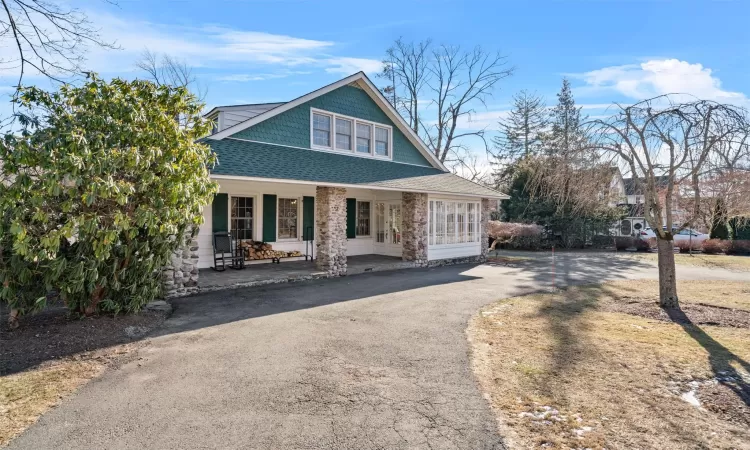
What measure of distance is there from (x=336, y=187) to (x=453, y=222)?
20.0 ft

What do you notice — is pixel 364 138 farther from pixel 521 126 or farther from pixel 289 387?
pixel 521 126

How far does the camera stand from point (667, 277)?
8.30m

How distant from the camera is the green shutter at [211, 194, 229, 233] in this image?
12.0 meters

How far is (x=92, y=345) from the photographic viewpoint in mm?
5426

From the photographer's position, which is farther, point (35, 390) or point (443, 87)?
point (443, 87)

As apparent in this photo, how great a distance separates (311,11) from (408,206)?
674cm

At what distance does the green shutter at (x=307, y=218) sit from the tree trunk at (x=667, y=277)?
33.6 feet

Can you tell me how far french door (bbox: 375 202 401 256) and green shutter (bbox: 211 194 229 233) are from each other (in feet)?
20.6

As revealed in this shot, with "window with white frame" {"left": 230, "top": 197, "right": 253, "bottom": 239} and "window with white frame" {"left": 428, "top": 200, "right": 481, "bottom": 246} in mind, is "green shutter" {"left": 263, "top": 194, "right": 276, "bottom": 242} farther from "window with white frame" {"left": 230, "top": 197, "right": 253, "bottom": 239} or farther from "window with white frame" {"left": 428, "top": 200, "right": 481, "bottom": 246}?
"window with white frame" {"left": 428, "top": 200, "right": 481, "bottom": 246}

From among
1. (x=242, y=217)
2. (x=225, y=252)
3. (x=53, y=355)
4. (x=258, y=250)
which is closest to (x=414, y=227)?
(x=258, y=250)

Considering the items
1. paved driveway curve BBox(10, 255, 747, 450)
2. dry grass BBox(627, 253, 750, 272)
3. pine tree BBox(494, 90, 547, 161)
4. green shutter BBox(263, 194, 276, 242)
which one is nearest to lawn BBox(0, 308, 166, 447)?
paved driveway curve BBox(10, 255, 747, 450)

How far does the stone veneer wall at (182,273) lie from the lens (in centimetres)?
851

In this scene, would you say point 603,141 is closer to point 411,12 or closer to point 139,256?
point 411,12

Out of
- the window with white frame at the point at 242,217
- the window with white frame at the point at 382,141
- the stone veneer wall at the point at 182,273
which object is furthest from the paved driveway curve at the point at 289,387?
the window with white frame at the point at 382,141
